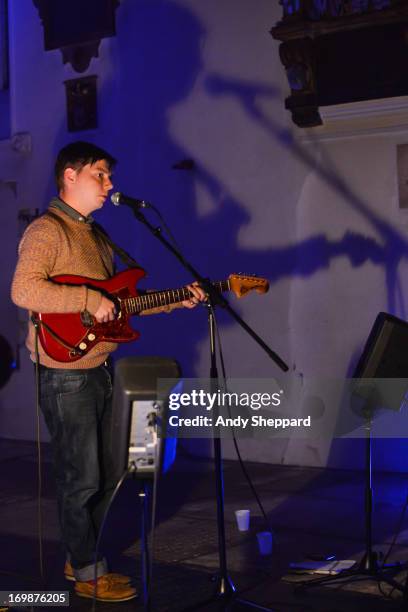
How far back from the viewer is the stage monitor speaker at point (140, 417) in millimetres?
3920

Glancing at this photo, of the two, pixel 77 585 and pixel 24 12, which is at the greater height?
pixel 24 12

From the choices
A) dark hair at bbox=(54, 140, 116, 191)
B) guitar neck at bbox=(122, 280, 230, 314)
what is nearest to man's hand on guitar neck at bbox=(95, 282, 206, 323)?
guitar neck at bbox=(122, 280, 230, 314)

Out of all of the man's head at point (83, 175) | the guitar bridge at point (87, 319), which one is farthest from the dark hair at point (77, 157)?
the guitar bridge at point (87, 319)

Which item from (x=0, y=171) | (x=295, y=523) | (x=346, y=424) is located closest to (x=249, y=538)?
(x=295, y=523)

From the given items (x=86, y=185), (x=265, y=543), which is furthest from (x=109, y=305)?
(x=265, y=543)

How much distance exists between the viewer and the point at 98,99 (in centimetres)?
990

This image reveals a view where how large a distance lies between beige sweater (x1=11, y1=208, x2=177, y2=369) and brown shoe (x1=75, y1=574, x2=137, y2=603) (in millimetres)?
1112

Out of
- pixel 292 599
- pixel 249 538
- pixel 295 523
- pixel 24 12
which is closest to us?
pixel 292 599

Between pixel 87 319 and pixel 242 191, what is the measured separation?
4.51 metres

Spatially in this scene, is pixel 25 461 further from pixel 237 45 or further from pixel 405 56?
pixel 405 56

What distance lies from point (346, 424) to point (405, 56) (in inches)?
139

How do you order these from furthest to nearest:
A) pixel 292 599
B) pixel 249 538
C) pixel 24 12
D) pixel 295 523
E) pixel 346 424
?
pixel 24 12
pixel 295 523
pixel 249 538
pixel 346 424
pixel 292 599

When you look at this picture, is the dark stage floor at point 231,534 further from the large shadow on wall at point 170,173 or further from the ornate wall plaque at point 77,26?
the ornate wall plaque at point 77,26

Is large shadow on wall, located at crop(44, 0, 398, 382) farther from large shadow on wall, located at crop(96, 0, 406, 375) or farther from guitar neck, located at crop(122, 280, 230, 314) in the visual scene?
guitar neck, located at crop(122, 280, 230, 314)
